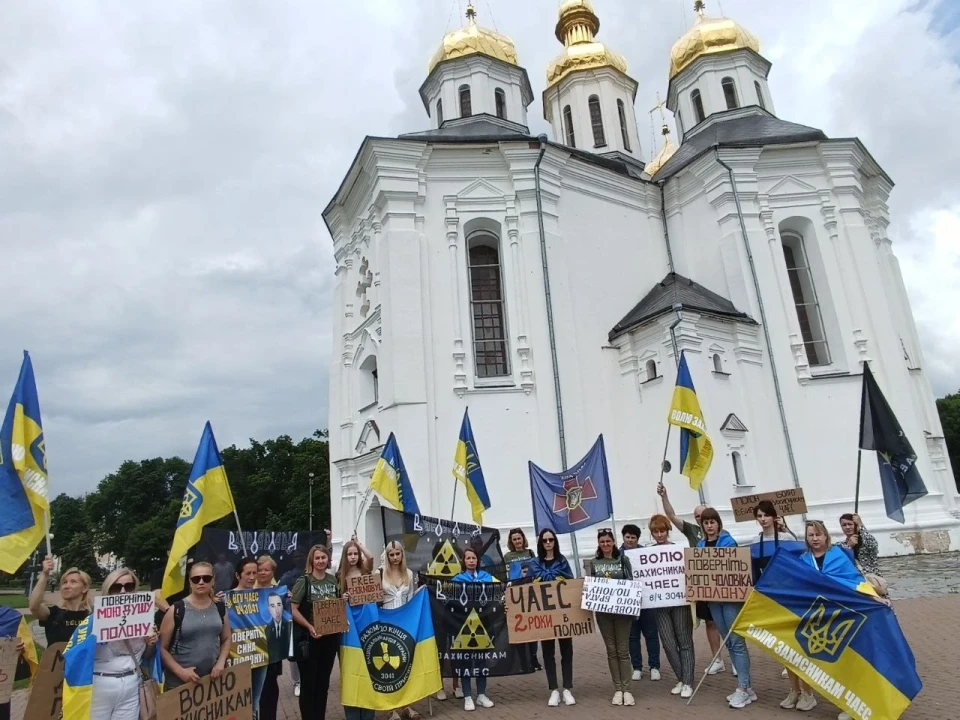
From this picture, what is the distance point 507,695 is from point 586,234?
14764mm

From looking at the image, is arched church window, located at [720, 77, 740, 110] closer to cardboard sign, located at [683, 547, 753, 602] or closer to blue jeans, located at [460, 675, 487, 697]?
cardboard sign, located at [683, 547, 753, 602]

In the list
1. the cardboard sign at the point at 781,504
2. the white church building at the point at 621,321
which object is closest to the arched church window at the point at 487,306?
the white church building at the point at 621,321

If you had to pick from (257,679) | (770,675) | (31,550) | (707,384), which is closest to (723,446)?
(707,384)

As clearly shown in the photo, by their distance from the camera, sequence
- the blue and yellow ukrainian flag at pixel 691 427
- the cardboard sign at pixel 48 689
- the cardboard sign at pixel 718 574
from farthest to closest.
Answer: the blue and yellow ukrainian flag at pixel 691 427, the cardboard sign at pixel 718 574, the cardboard sign at pixel 48 689

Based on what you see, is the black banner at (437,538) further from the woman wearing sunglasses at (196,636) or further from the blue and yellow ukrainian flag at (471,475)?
the woman wearing sunglasses at (196,636)

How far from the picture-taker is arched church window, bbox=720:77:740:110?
84.1ft

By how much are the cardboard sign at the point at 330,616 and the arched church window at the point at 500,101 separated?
73.5 ft

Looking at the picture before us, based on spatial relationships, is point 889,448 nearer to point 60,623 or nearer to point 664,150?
point 60,623

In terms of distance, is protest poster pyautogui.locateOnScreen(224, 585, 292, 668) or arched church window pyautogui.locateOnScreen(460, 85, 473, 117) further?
arched church window pyautogui.locateOnScreen(460, 85, 473, 117)

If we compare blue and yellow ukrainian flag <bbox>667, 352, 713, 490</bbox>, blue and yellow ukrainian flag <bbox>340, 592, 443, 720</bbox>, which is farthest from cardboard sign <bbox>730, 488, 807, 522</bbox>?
blue and yellow ukrainian flag <bbox>340, 592, 443, 720</bbox>

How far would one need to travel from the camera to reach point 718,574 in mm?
6430

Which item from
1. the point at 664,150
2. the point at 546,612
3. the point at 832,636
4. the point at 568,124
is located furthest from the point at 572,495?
the point at 664,150

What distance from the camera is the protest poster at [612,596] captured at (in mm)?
6516

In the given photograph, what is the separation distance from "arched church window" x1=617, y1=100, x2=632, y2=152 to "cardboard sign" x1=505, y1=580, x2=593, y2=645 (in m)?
24.1
